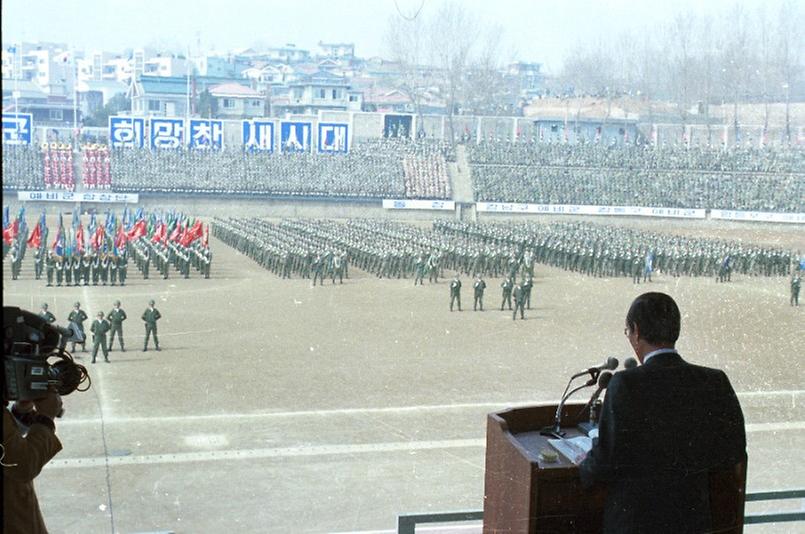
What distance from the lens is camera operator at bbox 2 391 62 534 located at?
1188mm

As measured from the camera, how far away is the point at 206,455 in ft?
9.51

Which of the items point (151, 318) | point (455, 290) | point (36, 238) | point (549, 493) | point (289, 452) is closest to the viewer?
point (549, 493)

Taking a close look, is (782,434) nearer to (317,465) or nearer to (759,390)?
(759,390)

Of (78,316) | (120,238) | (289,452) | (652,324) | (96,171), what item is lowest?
(289,452)

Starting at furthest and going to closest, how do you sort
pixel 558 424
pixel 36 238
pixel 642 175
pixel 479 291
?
pixel 479 291 < pixel 642 175 < pixel 36 238 < pixel 558 424

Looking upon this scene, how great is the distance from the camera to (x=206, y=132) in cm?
349

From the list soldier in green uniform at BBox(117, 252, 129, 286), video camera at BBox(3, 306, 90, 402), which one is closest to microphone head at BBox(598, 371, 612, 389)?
video camera at BBox(3, 306, 90, 402)

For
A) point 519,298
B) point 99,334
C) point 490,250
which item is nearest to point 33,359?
point 99,334

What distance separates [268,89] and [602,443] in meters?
1.93

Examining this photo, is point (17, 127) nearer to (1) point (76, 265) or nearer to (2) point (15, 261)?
(2) point (15, 261)

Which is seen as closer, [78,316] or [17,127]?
[17,127]

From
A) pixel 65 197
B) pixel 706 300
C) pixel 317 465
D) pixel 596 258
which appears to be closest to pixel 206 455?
pixel 317 465

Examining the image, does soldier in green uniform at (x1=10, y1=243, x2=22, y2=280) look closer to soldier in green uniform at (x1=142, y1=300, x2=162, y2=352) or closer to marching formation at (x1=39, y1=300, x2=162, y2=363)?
marching formation at (x1=39, y1=300, x2=162, y2=363)

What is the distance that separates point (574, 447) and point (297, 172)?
4.08m
